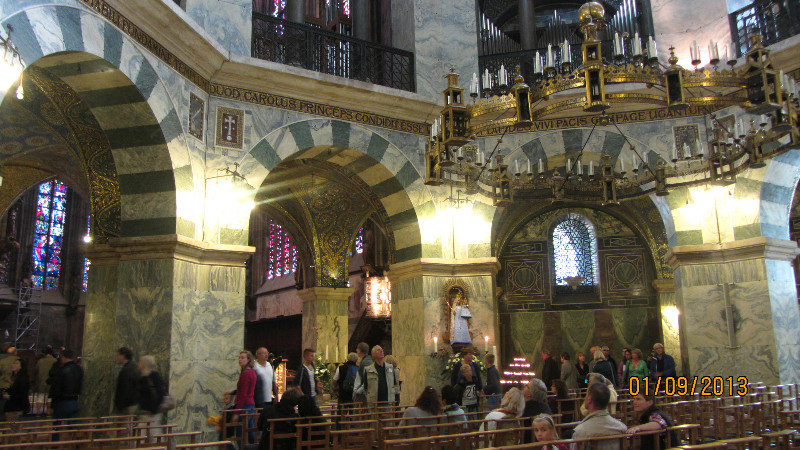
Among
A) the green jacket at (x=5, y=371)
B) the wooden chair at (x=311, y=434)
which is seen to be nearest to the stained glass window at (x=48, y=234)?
the green jacket at (x=5, y=371)

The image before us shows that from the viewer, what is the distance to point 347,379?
826 centimetres

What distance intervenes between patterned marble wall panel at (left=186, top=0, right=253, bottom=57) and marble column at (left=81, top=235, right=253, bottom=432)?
2.73 m

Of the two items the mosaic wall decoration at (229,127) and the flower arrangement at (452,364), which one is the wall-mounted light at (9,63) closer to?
the mosaic wall decoration at (229,127)

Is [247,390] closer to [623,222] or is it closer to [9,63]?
[9,63]

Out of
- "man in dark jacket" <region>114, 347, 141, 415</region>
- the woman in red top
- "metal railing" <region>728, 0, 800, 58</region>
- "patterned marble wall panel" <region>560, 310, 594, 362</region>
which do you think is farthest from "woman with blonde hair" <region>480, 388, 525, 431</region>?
"patterned marble wall panel" <region>560, 310, 594, 362</region>

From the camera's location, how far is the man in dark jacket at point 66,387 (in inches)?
295

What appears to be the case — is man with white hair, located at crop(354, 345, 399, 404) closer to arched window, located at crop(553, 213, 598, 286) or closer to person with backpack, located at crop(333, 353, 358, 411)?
person with backpack, located at crop(333, 353, 358, 411)

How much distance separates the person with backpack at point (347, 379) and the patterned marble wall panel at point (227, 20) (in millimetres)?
4341

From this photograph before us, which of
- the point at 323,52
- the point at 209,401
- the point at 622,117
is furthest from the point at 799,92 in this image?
the point at 209,401

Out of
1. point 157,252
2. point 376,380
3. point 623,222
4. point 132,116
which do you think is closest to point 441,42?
point 132,116

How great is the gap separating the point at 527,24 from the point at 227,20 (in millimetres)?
6335

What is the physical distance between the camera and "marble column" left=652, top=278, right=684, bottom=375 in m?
13.2

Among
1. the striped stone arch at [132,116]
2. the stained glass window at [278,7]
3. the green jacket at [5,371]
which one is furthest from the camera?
the stained glass window at [278,7]

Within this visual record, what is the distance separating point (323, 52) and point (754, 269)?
6901 millimetres
